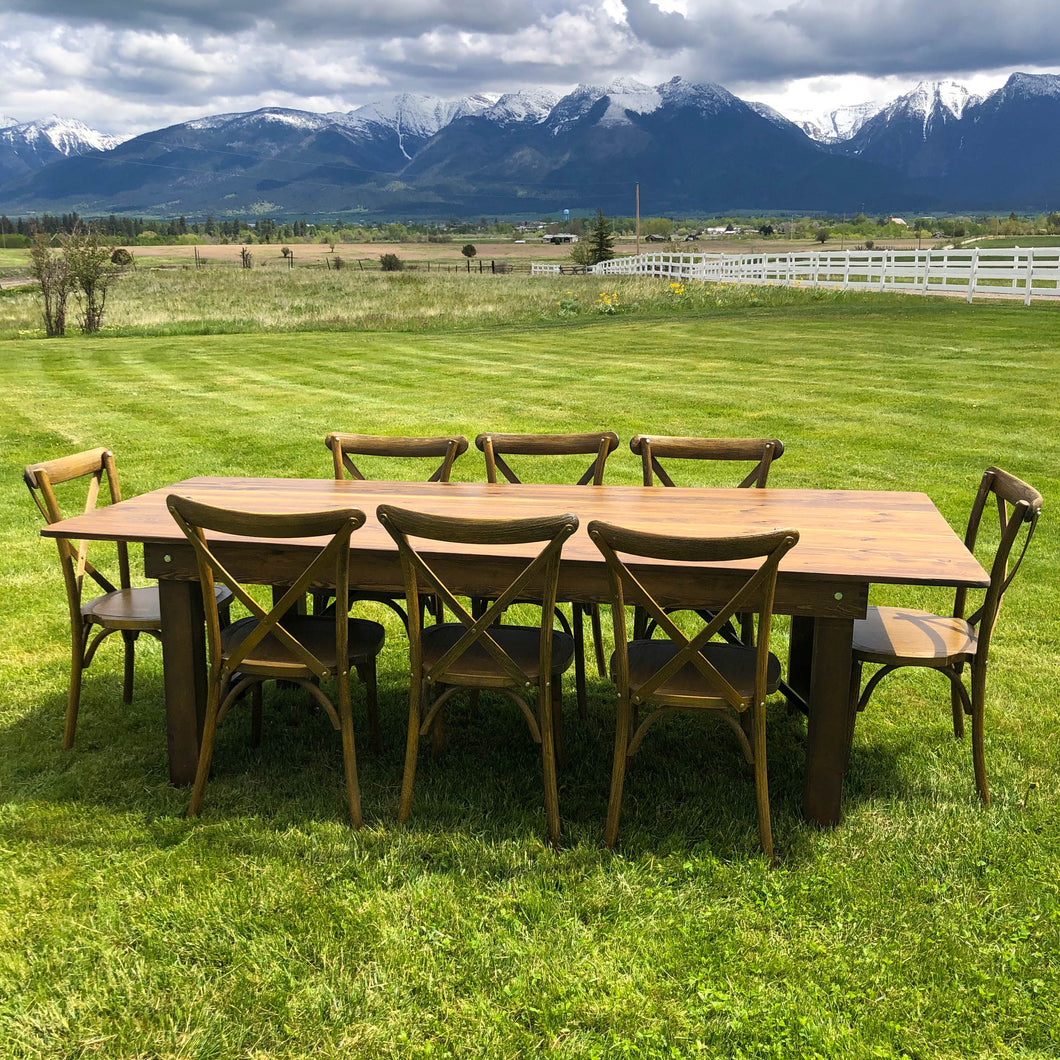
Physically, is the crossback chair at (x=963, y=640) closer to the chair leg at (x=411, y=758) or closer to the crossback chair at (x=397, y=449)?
the chair leg at (x=411, y=758)

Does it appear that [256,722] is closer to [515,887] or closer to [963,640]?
[515,887]

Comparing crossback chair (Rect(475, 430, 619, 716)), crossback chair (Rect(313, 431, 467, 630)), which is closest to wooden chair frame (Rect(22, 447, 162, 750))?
crossback chair (Rect(313, 431, 467, 630))

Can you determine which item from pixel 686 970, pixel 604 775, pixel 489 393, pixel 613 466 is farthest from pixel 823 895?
pixel 489 393

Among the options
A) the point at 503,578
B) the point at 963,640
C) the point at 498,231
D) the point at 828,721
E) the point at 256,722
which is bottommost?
the point at 256,722

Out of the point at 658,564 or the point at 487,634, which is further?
the point at 487,634

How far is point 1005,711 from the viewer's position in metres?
4.74

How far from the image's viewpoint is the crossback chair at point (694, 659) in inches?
126

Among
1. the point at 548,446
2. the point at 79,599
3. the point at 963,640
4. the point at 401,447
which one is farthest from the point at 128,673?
the point at 963,640

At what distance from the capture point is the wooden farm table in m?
3.48

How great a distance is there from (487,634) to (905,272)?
82.3 ft

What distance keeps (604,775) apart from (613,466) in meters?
5.97

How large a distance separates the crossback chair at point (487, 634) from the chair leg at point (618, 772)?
19 centimetres

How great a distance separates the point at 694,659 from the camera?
337 cm

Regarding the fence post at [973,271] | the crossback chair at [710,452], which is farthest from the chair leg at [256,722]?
the fence post at [973,271]
